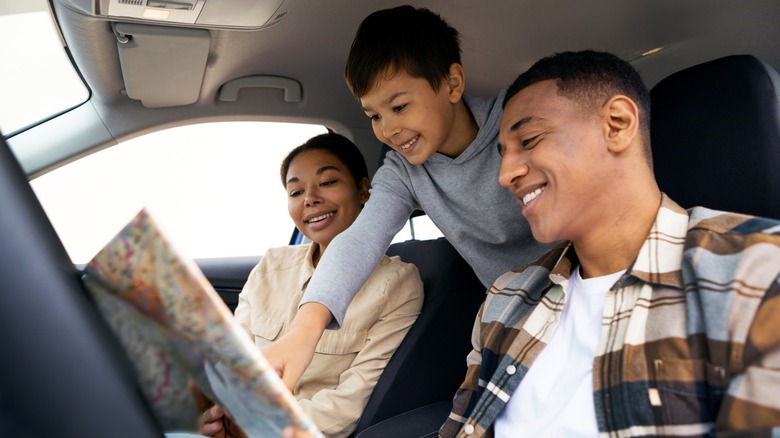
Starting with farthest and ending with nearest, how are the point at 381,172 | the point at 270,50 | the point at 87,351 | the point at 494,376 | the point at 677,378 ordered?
the point at 270,50
the point at 381,172
the point at 494,376
the point at 677,378
the point at 87,351

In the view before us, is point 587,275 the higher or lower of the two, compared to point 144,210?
lower

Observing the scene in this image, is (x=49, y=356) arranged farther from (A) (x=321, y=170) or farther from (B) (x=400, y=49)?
(A) (x=321, y=170)

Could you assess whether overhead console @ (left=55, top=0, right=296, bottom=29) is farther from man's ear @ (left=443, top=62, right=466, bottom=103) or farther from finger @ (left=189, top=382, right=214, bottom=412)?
finger @ (left=189, top=382, right=214, bottom=412)

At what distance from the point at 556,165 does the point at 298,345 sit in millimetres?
532

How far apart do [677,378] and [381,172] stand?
956 mm

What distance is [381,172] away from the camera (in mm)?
1681

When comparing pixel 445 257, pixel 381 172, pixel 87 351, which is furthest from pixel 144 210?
pixel 445 257

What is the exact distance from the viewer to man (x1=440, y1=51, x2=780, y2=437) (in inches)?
33.1

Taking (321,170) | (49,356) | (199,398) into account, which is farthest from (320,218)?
(49,356)

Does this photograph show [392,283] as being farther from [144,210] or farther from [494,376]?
[144,210]

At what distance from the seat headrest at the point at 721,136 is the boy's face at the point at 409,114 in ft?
1.51

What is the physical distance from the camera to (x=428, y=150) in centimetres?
150

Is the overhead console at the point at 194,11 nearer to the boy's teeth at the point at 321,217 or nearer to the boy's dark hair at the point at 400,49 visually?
the boy's dark hair at the point at 400,49

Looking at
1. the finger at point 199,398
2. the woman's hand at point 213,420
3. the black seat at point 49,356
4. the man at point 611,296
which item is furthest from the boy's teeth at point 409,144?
the black seat at point 49,356
